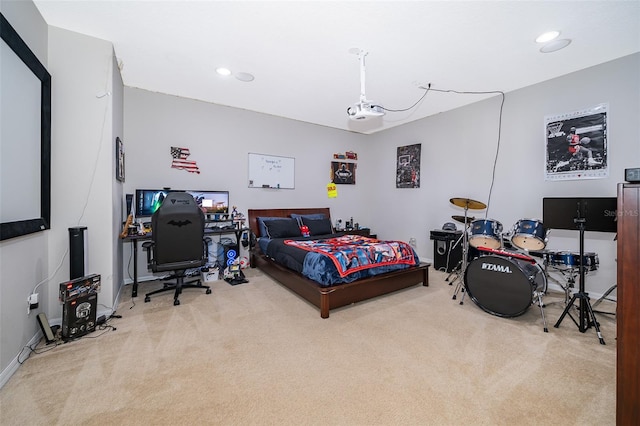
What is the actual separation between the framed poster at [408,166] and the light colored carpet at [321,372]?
308cm

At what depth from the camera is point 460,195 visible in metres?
4.61

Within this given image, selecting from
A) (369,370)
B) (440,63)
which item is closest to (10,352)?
(369,370)

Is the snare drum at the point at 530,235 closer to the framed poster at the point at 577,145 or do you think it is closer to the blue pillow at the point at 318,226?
the framed poster at the point at 577,145

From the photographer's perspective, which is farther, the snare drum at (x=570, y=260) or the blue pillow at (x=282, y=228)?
the blue pillow at (x=282, y=228)

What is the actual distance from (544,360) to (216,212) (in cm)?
437

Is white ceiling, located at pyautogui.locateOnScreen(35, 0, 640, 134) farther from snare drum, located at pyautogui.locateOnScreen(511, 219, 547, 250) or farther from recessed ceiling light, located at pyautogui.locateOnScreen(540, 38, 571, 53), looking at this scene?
snare drum, located at pyautogui.locateOnScreen(511, 219, 547, 250)

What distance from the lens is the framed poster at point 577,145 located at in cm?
318

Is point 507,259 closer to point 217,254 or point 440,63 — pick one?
point 440,63

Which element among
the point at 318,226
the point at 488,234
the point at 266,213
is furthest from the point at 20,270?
the point at 488,234

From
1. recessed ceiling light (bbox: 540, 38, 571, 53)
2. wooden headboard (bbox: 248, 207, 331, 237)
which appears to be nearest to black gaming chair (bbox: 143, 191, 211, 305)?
wooden headboard (bbox: 248, 207, 331, 237)

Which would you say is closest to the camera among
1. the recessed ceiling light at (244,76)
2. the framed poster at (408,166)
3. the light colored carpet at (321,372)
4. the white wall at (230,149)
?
the light colored carpet at (321,372)

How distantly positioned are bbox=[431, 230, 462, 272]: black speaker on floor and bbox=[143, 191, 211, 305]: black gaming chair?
3719 millimetres

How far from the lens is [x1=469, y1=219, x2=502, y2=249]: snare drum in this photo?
303cm

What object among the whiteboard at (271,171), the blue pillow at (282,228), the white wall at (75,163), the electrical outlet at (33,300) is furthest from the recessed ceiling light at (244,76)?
the electrical outlet at (33,300)
